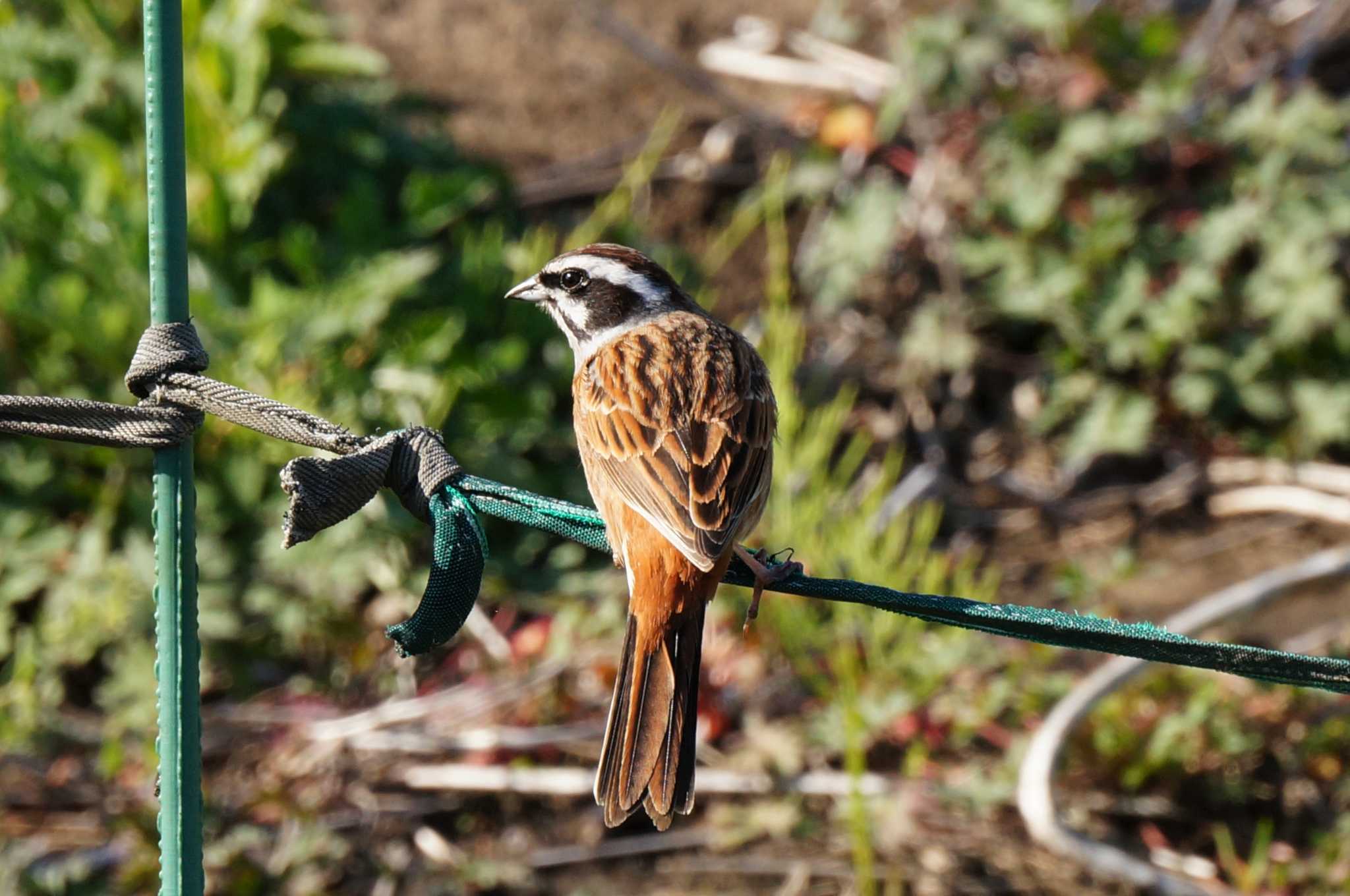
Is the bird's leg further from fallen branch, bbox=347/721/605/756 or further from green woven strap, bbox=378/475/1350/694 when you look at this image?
fallen branch, bbox=347/721/605/756

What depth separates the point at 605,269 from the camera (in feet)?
13.7

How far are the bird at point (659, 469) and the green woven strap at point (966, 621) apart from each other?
0.30 metres

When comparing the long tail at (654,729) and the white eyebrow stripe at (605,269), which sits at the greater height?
the white eyebrow stripe at (605,269)

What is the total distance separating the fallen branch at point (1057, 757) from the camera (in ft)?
14.5

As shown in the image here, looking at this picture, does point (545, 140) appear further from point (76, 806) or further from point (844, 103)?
point (76, 806)

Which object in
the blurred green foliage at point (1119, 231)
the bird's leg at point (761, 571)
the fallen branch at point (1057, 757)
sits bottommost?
the fallen branch at point (1057, 757)

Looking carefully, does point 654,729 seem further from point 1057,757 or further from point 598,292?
point 1057,757

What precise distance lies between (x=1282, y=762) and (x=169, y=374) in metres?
3.66

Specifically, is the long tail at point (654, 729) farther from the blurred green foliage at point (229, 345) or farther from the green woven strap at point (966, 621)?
the blurred green foliage at point (229, 345)

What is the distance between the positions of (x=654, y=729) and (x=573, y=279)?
1563 mm

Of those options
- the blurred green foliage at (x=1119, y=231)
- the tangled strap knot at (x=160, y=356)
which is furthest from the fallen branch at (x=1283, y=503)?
the tangled strap knot at (x=160, y=356)

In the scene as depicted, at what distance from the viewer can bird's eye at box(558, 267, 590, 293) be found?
13.8 feet

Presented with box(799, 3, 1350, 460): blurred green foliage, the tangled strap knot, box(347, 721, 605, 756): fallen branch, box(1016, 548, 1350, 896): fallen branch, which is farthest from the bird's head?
box(799, 3, 1350, 460): blurred green foliage

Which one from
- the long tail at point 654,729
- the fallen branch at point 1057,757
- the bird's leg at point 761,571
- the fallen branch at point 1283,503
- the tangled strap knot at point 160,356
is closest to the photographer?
the tangled strap knot at point 160,356
